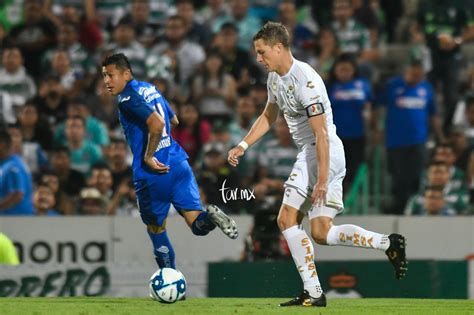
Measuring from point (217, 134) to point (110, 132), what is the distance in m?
1.73

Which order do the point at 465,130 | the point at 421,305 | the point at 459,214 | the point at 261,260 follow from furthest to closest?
the point at 465,130
the point at 459,214
the point at 261,260
the point at 421,305

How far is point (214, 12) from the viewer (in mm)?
18938

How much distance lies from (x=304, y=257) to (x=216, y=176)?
527 cm

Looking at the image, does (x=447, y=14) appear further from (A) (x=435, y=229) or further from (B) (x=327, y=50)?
(A) (x=435, y=229)

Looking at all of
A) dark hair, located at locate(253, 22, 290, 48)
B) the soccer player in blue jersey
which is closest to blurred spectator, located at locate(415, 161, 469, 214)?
the soccer player in blue jersey

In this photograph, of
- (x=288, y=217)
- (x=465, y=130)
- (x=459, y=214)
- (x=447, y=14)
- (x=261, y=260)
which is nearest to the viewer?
(x=288, y=217)

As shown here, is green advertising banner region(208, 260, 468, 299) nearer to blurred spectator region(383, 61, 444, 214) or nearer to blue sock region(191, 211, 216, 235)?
blurred spectator region(383, 61, 444, 214)

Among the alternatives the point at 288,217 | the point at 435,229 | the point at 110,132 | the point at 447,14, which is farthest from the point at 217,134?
the point at 288,217

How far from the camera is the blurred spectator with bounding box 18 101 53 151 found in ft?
→ 54.6

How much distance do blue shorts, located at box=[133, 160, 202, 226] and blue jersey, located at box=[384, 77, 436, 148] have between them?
583cm

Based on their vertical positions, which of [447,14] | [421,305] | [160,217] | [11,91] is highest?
[447,14]

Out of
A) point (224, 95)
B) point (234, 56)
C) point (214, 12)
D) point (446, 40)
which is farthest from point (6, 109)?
point (446, 40)

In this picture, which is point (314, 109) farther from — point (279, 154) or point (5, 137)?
point (5, 137)

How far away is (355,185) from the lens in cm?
1627
